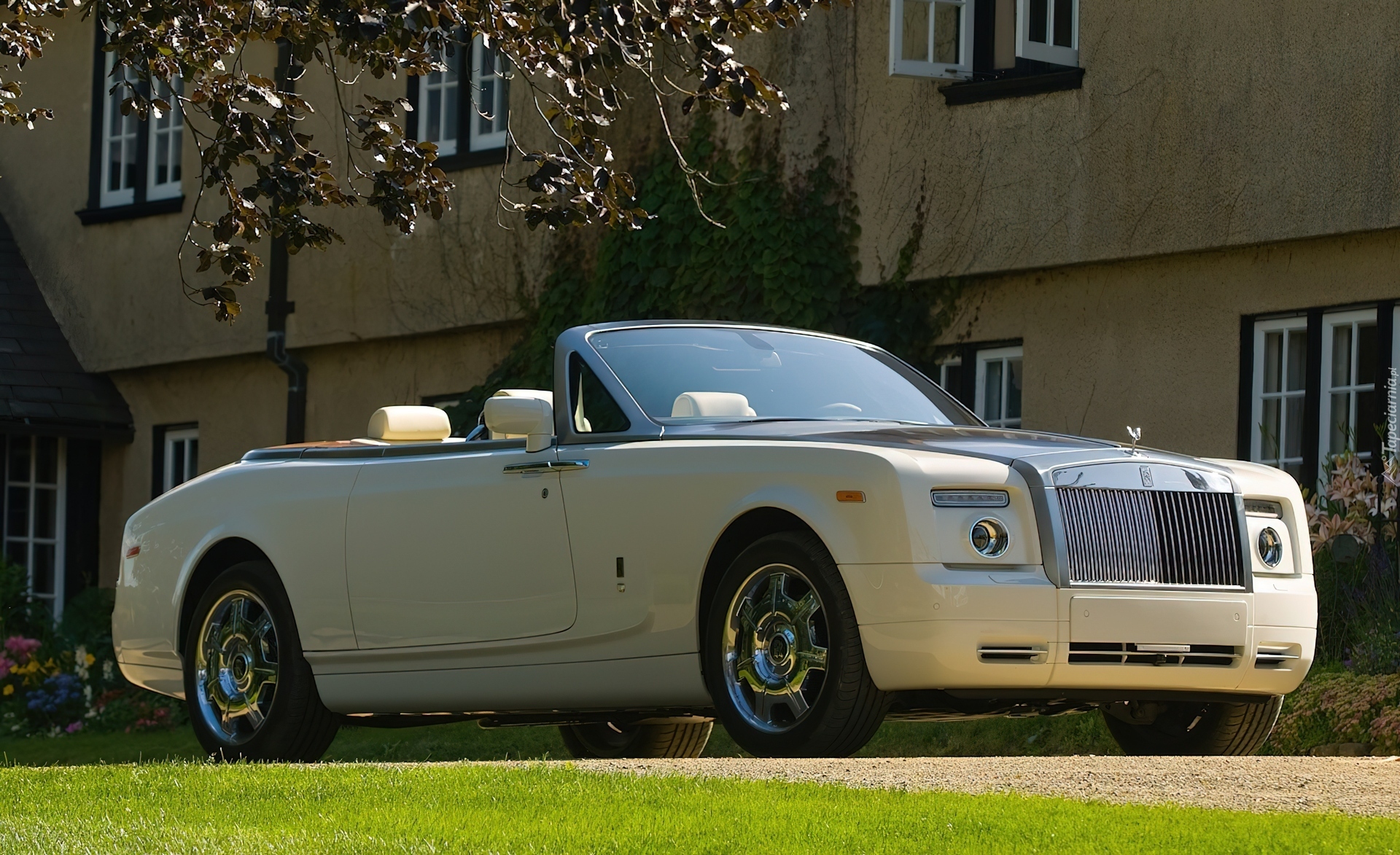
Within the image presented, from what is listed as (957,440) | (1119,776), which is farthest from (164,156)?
(1119,776)

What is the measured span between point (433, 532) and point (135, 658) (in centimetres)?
213

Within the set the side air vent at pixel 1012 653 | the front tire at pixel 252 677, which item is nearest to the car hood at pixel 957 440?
the side air vent at pixel 1012 653

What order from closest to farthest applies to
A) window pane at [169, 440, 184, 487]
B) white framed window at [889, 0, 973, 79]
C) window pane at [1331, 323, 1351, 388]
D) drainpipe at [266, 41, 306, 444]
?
window pane at [1331, 323, 1351, 388] < white framed window at [889, 0, 973, 79] < drainpipe at [266, 41, 306, 444] < window pane at [169, 440, 184, 487]

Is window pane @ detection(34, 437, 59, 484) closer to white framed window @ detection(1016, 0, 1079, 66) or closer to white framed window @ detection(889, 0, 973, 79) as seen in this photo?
white framed window @ detection(889, 0, 973, 79)

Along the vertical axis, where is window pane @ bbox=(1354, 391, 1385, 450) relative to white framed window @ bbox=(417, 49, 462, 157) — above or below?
below

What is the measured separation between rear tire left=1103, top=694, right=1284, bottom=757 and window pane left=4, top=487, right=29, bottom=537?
50.9 feet

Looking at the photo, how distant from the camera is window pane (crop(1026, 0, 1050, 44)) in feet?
50.2

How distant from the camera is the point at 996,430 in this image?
8.62 meters

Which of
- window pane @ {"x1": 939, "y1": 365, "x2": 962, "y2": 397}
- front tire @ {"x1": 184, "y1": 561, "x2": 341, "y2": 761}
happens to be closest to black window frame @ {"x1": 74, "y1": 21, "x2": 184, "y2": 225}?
window pane @ {"x1": 939, "y1": 365, "x2": 962, "y2": 397}

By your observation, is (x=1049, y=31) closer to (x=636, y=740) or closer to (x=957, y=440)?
(x=636, y=740)

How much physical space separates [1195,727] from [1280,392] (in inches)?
232

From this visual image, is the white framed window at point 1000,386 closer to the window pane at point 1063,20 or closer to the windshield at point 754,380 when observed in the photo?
the window pane at point 1063,20

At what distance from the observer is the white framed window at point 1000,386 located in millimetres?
15602

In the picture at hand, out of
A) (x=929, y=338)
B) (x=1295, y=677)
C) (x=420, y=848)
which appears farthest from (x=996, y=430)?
(x=929, y=338)
